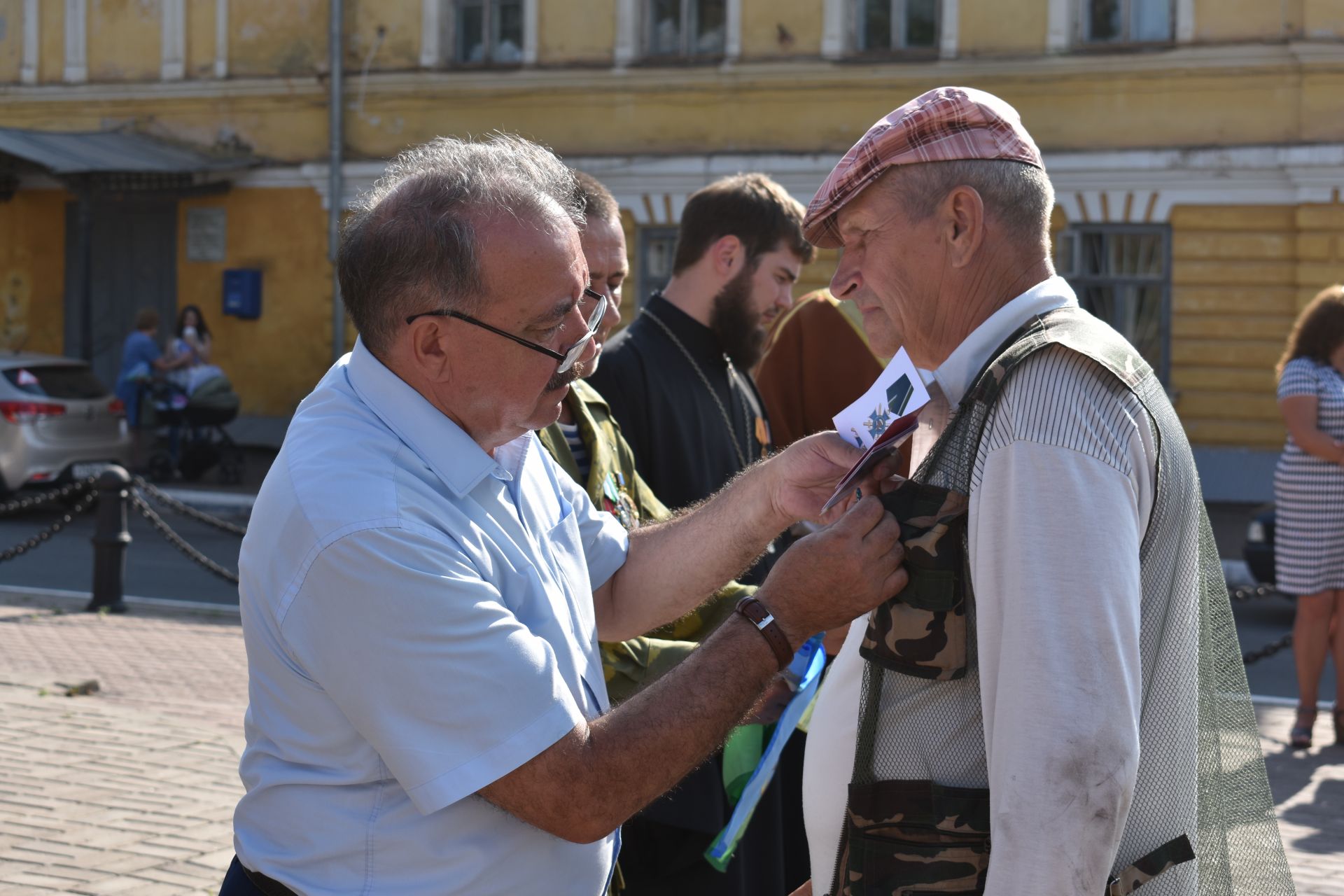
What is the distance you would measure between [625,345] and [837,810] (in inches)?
89.3

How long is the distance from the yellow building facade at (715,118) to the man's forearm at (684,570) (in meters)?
14.8

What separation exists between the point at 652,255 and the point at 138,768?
14.2 meters

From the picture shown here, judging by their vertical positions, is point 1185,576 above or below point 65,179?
Answer: below

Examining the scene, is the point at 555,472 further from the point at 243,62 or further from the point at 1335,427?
the point at 243,62

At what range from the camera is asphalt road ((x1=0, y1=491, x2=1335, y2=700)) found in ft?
30.0

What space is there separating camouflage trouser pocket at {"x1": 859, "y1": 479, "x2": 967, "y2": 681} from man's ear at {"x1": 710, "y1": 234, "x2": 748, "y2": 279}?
257cm

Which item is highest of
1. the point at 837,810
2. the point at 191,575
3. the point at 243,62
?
the point at 243,62

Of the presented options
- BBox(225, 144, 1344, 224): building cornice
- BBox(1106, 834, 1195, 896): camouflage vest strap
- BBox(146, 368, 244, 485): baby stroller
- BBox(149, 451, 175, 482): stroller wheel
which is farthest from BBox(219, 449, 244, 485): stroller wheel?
BBox(1106, 834, 1195, 896): camouflage vest strap

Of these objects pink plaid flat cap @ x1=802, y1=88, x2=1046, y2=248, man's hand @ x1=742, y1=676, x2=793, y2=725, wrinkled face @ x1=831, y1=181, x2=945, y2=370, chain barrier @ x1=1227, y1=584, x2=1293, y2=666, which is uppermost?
pink plaid flat cap @ x1=802, y1=88, x2=1046, y2=248

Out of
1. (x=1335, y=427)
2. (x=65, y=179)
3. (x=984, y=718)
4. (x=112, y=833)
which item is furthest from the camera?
(x=65, y=179)

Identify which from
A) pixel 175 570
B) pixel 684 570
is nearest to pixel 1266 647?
pixel 684 570

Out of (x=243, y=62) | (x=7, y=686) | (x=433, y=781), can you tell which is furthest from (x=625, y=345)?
(x=243, y=62)

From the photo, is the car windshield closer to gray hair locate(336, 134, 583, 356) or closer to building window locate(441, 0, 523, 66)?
building window locate(441, 0, 523, 66)

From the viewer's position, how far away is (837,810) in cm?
228
